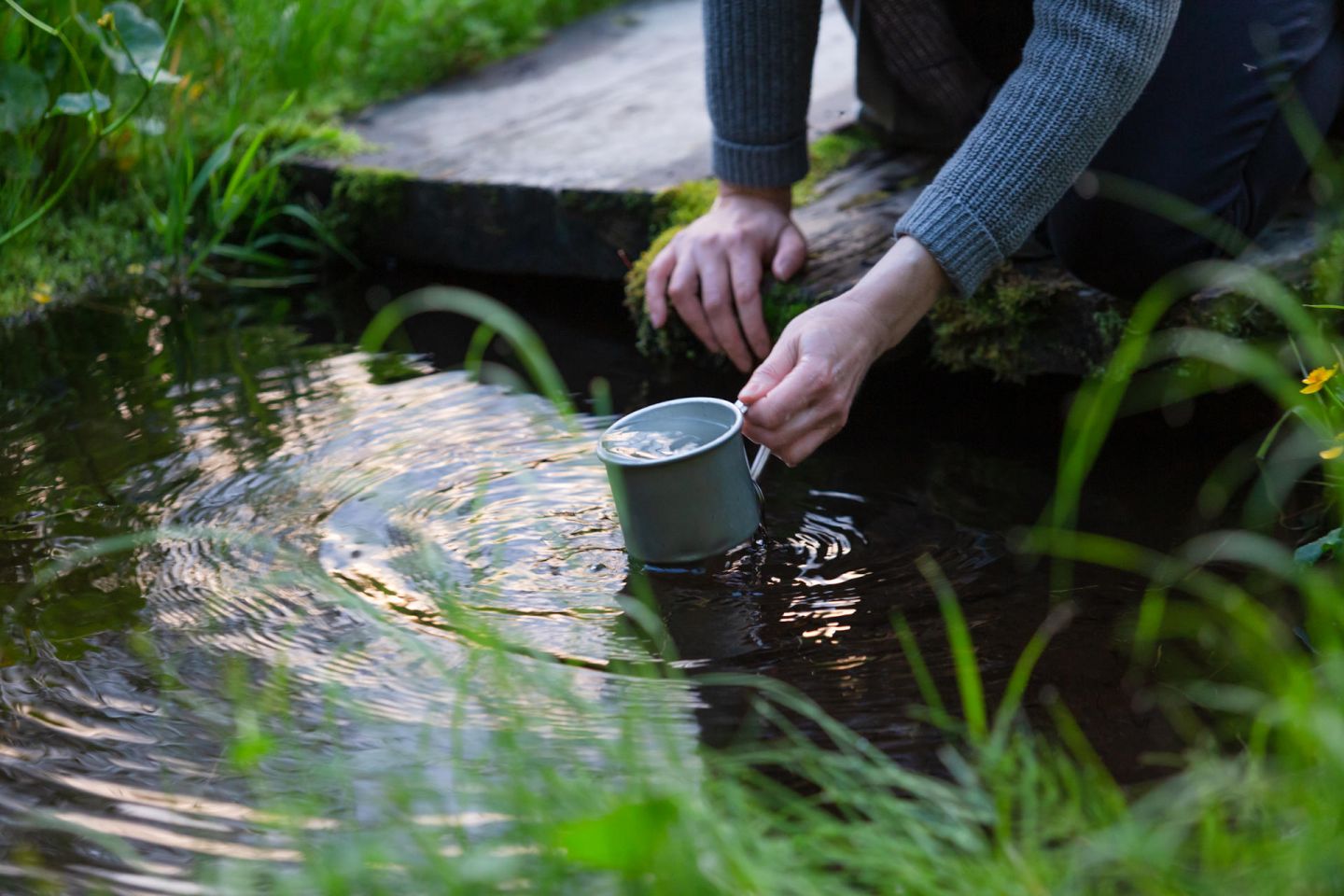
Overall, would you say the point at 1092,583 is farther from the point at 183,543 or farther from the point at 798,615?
the point at 183,543

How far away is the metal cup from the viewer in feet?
5.79

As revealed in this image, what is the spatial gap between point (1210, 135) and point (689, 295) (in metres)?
0.98

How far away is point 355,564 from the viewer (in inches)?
83.7

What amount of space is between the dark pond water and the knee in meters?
0.34

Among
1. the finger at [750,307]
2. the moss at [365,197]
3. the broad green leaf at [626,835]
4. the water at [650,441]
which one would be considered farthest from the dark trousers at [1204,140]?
the moss at [365,197]

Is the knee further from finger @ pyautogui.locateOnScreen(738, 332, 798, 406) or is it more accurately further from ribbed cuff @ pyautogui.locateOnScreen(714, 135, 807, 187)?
finger @ pyautogui.locateOnScreen(738, 332, 798, 406)

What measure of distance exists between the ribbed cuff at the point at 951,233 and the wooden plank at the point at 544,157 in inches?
54.1

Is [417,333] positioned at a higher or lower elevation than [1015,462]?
higher

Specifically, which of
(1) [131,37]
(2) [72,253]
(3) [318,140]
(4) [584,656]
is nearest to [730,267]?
(4) [584,656]

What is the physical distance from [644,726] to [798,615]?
432mm

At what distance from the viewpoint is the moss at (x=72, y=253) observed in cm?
345

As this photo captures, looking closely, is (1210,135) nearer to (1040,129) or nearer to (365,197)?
(1040,129)

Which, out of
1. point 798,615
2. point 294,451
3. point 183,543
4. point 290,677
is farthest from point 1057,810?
point 294,451

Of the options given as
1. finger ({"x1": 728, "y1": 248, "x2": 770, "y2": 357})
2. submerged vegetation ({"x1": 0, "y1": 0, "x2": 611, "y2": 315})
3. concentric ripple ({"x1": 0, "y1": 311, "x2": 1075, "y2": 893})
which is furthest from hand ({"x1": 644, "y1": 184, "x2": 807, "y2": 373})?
submerged vegetation ({"x1": 0, "y1": 0, "x2": 611, "y2": 315})
